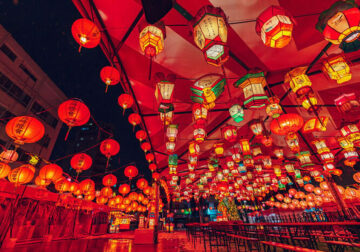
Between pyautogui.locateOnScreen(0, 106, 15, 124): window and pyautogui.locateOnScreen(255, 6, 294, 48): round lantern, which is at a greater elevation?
pyautogui.locateOnScreen(0, 106, 15, 124): window

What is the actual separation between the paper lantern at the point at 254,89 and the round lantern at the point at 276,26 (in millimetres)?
1034

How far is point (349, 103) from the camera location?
443cm

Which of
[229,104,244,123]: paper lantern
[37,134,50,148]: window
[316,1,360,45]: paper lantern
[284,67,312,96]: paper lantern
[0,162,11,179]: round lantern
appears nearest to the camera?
[316,1,360,45]: paper lantern

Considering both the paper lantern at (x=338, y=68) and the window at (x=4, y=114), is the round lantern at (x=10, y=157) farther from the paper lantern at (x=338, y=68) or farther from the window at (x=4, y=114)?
the window at (x=4, y=114)

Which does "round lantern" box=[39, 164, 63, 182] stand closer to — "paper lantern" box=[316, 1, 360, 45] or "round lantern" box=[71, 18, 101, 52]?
"round lantern" box=[71, 18, 101, 52]

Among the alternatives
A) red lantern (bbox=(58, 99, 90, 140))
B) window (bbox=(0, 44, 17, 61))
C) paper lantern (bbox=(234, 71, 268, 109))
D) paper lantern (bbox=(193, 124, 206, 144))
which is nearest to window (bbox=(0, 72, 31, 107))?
window (bbox=(0, 44, 17, 61))

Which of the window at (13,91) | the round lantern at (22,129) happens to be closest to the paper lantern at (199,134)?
the round lantern at (22,129)

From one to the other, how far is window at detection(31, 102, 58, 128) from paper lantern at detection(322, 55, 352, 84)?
20.8 meters

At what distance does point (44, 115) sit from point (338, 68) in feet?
74.3

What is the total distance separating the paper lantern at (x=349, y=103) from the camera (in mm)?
4383

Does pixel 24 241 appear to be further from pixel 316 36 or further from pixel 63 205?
pixel 316 36

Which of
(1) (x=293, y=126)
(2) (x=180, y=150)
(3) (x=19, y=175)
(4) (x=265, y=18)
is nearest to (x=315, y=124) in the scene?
(1) (x=293, y=126)

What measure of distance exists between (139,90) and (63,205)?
894 centimetres

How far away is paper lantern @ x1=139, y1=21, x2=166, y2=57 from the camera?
2561mm
